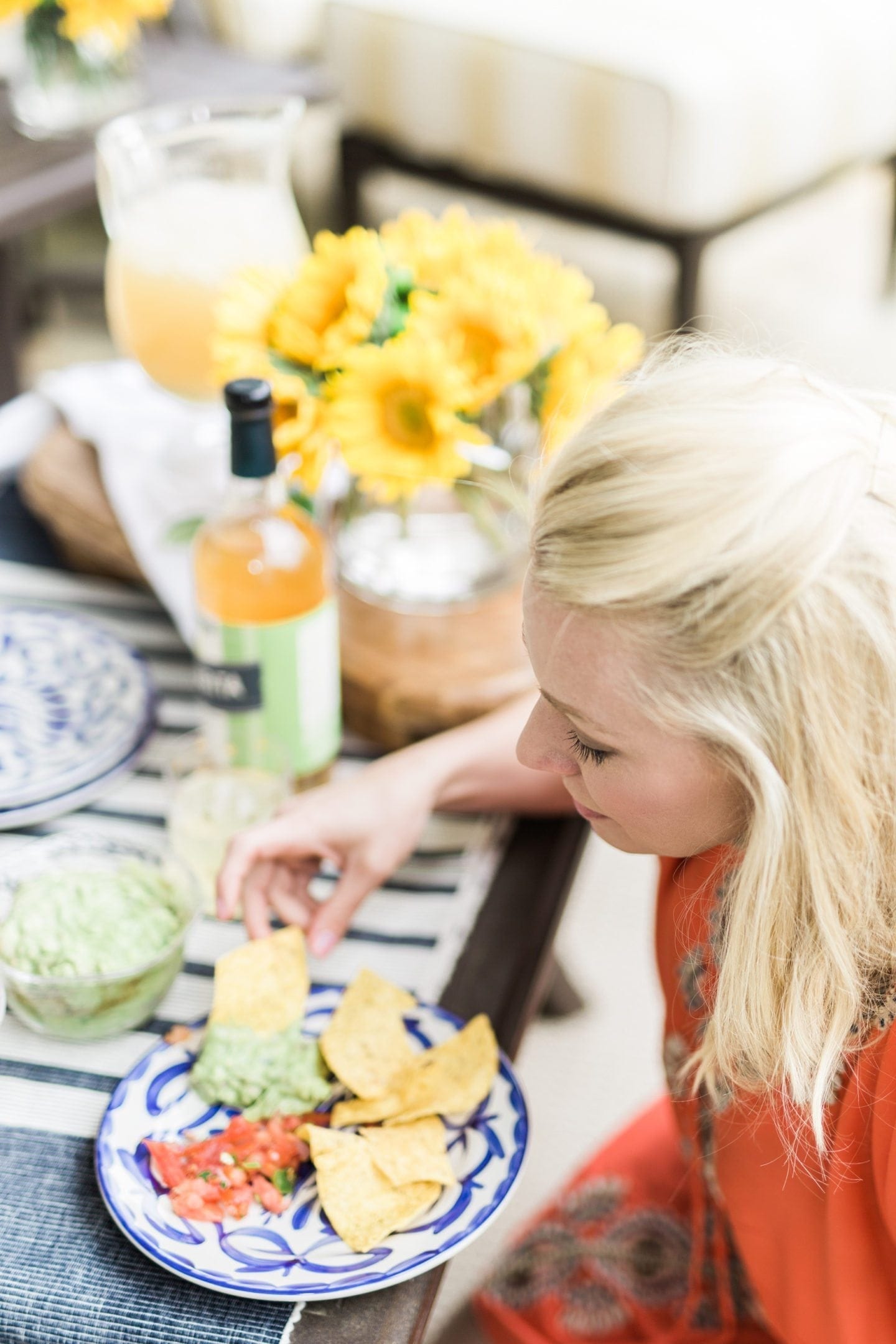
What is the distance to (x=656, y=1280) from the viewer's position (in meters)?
1.08

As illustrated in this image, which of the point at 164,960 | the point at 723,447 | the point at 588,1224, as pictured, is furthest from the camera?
the point at 588,1224

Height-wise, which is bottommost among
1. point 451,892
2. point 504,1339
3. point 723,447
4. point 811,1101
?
point 504,1339

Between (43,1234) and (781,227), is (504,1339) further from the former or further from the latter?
(781,227)

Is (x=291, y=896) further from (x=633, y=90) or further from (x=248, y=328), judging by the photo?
(x=633, y=90)

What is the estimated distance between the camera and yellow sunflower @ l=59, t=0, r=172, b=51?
6.86 ft

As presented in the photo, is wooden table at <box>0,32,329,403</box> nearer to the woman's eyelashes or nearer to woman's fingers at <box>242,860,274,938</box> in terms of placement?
woman's fingers at <box>242,860,274,938</box>

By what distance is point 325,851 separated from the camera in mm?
967

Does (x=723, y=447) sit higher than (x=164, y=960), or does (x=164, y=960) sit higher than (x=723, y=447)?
(x=723, y=447)

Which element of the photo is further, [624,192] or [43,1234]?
[624,192]

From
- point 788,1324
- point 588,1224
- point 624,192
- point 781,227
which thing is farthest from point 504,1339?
point 781,227

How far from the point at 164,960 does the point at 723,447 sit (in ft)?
1.54

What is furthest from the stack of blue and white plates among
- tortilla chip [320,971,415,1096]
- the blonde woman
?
tortilla chip [320,971,415,1096]

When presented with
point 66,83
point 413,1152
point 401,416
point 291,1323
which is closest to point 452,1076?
point 413,1152

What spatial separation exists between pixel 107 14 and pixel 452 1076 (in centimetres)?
190
